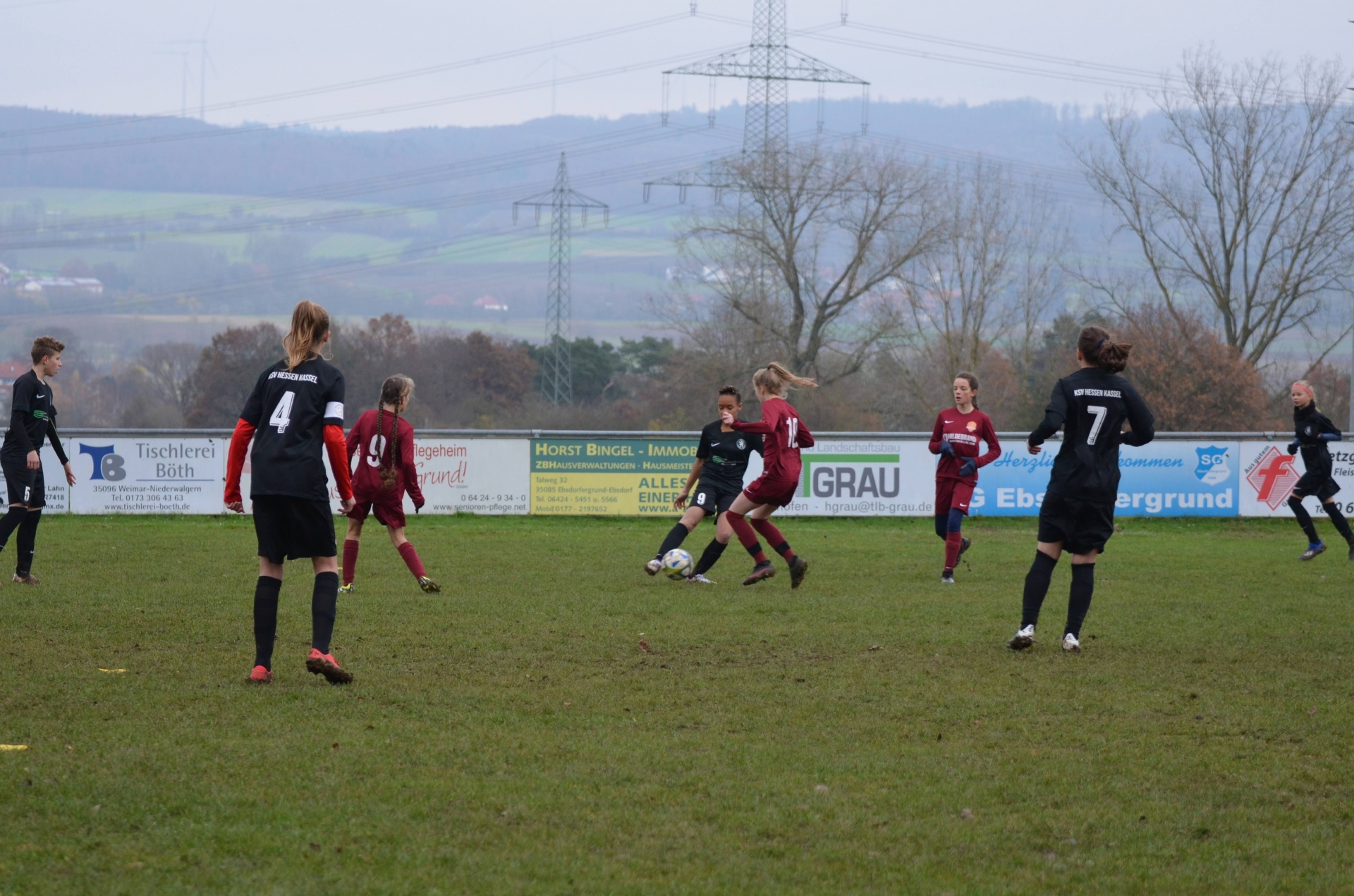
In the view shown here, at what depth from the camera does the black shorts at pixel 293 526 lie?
6.52 metres

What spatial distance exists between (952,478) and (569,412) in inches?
1217

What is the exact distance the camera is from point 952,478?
1206 centimetres

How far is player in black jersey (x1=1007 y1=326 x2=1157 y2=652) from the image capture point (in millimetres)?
7633

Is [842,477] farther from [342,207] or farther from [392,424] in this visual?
[342,207]

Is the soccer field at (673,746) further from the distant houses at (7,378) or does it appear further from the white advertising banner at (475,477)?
the distant houses at (7,378)

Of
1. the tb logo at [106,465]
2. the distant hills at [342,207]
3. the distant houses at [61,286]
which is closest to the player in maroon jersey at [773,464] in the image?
the tb logo at [106,465]

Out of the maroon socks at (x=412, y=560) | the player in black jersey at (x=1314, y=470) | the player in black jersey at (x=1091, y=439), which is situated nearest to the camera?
the player in black jersey at (x=1091, y=439)

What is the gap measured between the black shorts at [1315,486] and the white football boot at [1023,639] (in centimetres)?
794

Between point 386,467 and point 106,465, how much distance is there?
37.7 feet

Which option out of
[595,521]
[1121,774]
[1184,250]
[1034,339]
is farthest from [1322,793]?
[1034,339]

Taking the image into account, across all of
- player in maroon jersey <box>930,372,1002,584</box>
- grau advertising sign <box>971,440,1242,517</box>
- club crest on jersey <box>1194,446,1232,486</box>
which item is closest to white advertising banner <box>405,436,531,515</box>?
grau advertising sign <box>971,440,1242,517</box>

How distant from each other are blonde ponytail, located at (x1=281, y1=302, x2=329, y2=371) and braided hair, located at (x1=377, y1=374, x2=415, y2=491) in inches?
147

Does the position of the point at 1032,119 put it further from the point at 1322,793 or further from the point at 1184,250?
the point at 1322,793

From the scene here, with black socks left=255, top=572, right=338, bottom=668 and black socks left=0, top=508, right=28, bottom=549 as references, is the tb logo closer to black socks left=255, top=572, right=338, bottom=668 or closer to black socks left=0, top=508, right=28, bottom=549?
black socks left=0, top=508, right=28, bottom=549
